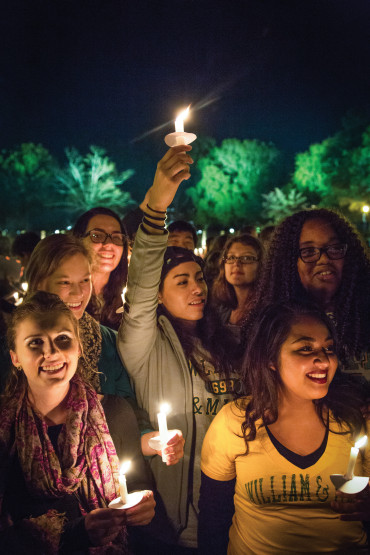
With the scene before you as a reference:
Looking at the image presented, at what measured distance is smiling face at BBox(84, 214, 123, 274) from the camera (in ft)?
13.1

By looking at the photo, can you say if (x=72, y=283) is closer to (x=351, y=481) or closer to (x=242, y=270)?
(x=351, y=481)

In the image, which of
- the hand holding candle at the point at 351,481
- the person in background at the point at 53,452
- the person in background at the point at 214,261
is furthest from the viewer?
the person in background at the point at 214,261

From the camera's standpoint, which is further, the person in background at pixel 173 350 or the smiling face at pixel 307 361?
the person in background at pixel 173 350

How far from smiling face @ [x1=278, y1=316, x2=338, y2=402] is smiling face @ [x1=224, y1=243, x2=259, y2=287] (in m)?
2.29

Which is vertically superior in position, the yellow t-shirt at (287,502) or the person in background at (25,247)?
the person in background at (25,247)

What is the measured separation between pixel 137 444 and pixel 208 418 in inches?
20.9

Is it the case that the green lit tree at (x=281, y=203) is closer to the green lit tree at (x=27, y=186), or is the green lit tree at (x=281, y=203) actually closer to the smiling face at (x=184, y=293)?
the green lit tree at (x=27, y=186)

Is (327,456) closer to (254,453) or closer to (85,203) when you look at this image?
(254,453)

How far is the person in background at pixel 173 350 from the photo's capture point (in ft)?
→ 7.95

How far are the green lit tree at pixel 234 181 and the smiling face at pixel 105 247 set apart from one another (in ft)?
150

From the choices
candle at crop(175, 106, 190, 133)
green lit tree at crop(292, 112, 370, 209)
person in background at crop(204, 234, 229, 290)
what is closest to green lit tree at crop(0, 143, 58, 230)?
green lit tree at crop(292, 112, 370, 209)

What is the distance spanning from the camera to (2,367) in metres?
2.57

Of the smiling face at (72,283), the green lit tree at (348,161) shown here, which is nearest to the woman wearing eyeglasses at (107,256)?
the smiling face at (72,283)

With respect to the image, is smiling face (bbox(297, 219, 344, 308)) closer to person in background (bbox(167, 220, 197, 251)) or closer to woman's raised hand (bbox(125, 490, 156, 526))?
woman's raised hand (bbox(125, 490, 156, 526))
